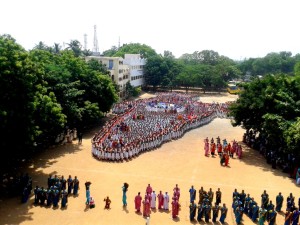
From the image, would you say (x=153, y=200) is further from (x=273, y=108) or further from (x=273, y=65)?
(x=273, y=65)

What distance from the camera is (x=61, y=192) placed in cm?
1470

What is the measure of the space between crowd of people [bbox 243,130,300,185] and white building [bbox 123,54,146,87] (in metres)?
34.5

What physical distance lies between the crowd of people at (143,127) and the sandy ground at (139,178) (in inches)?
27.4

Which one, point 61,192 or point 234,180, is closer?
point 61,192

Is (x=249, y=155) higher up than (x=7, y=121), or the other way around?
(x=7, y=121)

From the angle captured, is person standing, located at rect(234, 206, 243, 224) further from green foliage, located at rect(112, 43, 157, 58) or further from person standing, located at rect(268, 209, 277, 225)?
green foliage, located at rect(112, 43, 157, 58)

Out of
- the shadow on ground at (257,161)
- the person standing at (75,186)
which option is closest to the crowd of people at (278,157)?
the shadow on ground at (257,161)

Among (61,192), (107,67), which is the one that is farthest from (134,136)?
(107,67)

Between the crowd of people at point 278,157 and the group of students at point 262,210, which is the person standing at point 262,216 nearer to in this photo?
the group of students at point 262,210

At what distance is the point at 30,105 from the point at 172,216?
8.02 metres

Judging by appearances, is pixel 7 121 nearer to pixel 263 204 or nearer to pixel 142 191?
pixel 142 191

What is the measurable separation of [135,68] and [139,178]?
42.4 m

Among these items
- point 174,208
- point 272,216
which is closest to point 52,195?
point 174,208

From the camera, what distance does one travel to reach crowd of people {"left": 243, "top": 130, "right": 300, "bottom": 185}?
60.9ft
